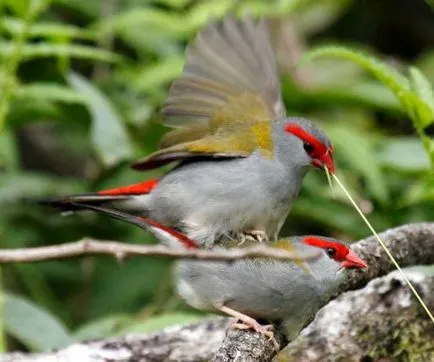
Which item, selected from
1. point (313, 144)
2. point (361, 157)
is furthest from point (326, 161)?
point (361, 157)

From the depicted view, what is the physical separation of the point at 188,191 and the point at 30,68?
82.9 inches

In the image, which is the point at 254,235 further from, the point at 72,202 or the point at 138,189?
the point at 72,202

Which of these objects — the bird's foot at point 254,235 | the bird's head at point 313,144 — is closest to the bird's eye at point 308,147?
the bird's head at point 313,144

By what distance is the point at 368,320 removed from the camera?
2.99m

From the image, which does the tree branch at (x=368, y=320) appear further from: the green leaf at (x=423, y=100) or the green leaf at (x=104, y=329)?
the green leaf at (x=104, y=329)

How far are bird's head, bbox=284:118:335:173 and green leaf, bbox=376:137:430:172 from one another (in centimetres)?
115

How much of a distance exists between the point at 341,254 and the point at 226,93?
1092 mm

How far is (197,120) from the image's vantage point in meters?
3.54

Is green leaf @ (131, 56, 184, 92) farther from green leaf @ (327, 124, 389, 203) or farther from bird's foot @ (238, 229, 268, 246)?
bird's foot @ (238, 229, 268, 246)

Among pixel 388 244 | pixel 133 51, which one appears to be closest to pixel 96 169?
pixel 133 51

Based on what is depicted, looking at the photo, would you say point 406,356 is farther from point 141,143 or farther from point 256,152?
point 141,143

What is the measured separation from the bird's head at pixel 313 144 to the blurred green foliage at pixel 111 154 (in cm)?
36

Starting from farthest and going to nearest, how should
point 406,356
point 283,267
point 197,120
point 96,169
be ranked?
point 96,169, point 197,120, point 406,356, point 283,267

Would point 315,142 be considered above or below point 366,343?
above
